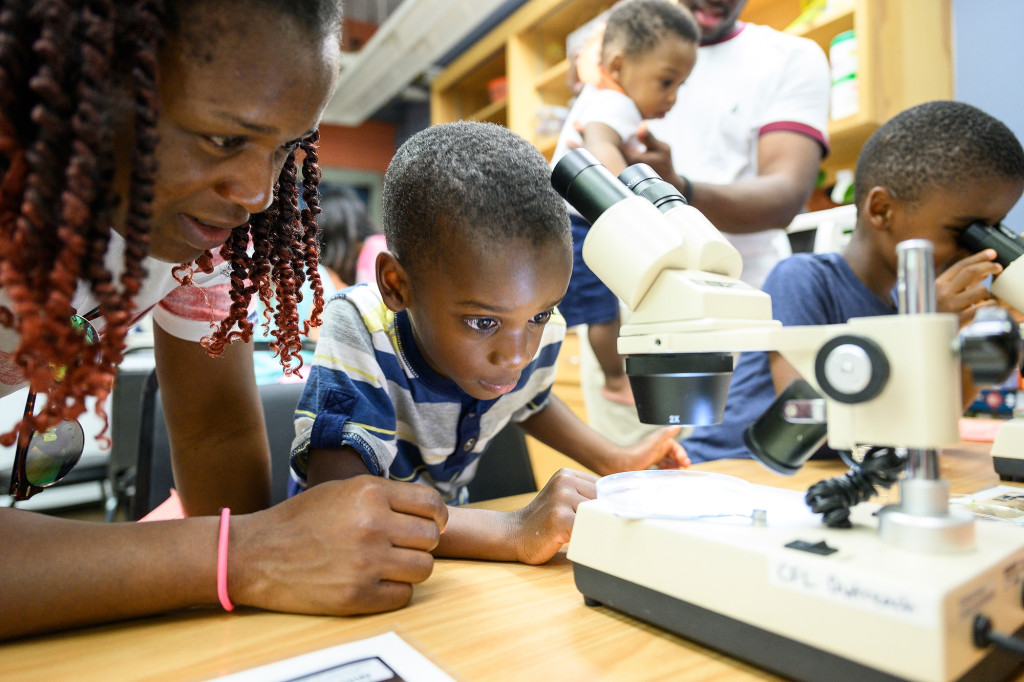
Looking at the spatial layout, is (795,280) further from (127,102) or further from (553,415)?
(127,102)

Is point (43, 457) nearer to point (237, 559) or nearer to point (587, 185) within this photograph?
point (237, 559)

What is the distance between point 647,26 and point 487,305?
3.25 feet

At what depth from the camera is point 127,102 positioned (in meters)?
0.50

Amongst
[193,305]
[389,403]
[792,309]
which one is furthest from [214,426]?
[792,309]

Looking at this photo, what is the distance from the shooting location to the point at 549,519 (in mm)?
697

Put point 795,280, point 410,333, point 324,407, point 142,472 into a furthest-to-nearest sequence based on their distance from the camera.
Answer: point 795,280 → point 142,472 → point 410,333 → point 324,407

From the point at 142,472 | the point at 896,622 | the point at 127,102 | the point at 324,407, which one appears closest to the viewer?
the point at 896,622

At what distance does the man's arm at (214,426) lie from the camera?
95cm

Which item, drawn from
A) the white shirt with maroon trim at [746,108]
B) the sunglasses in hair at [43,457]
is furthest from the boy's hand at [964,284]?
the sunglasses in hair at [43,457]

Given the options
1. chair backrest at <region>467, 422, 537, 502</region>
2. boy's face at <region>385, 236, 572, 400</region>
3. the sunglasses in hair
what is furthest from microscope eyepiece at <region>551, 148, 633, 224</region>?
chair backrest at <region>467, 422, 537, 502</region>

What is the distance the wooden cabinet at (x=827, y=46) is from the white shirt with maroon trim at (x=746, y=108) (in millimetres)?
473

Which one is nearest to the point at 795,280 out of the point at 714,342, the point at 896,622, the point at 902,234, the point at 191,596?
the point at 902,234

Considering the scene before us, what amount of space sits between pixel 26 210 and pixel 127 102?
117 millimetres

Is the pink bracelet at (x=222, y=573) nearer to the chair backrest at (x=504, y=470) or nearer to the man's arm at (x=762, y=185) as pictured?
the chair backrest at (x=504, y=470)
